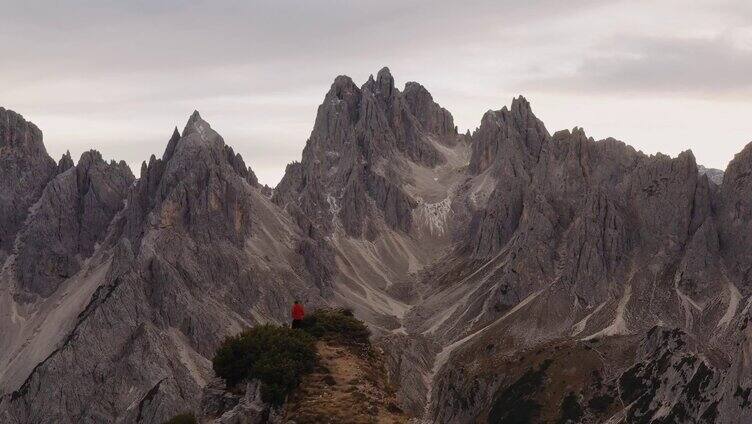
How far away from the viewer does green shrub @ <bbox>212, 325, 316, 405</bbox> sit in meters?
42.2

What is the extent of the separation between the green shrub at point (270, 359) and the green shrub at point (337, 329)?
134cm

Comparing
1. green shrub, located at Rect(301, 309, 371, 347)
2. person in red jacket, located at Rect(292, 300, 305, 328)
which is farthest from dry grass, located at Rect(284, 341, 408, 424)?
person in red jacket, located at Rect(292, 300, 305, 328)

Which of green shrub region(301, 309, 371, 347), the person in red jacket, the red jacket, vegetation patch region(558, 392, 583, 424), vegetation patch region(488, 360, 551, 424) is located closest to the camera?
green shrub region(301, 309, 371, 347)

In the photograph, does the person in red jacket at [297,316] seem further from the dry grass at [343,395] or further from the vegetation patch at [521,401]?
the vegetation patch at [521,401]

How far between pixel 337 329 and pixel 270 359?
620 cm

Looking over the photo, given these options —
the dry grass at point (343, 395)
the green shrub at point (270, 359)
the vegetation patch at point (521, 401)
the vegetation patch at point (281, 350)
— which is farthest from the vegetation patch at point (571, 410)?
the dry grass at point (343, 395)

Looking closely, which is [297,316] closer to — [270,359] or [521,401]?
[270,359]

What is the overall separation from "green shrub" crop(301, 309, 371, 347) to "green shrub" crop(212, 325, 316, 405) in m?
1.34

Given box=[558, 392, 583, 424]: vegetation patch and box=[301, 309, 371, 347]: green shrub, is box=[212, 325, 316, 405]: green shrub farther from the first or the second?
box=[558, 392, 583, 424]: vegetation patch

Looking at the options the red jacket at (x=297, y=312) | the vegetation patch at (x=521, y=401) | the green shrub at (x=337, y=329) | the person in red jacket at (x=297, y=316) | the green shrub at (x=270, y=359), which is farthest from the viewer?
the vegetation patch at (x=521, y=401)

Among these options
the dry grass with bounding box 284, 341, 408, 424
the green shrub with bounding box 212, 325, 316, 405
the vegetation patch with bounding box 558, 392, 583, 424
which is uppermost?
the green shrub with bounding box 212, 325, 316, 405

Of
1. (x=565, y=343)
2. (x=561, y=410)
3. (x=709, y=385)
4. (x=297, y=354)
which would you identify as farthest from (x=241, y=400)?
(x=565, y=343)

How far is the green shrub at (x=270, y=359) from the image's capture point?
42.2 m

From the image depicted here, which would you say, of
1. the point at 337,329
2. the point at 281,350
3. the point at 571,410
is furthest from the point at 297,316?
the point at 571,410
